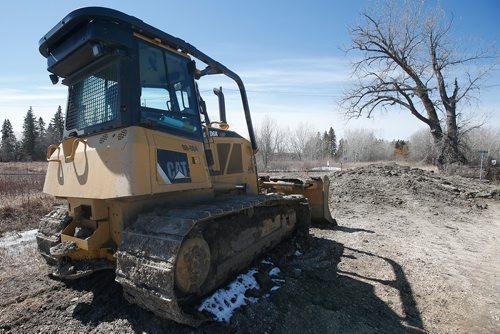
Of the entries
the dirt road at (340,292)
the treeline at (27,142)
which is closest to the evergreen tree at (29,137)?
the treeline at (27,142)

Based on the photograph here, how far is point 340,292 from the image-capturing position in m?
4.31

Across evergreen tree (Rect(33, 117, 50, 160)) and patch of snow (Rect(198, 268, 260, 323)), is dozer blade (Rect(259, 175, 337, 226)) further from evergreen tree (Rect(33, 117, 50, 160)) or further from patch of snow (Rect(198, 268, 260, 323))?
evergreen tree (Rect(33, 117, 50, 160))

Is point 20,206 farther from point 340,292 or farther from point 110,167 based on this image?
point 340,292

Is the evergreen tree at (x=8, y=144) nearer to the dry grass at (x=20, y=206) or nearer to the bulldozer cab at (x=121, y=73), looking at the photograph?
the dry grass at (x=20, y=206)

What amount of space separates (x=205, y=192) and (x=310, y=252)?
254 cm

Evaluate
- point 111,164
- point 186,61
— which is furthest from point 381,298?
point 186,61

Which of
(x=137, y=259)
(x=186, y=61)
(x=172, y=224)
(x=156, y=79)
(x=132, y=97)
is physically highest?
(x=186, y=61)

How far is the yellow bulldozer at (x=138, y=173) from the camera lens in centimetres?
311

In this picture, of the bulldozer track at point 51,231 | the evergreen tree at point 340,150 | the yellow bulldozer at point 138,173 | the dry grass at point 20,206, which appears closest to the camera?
the yellow bulldozer at point 138,173

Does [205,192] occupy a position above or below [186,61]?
below

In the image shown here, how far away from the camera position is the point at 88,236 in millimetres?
3756

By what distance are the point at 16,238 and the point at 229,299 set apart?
5.49 meters

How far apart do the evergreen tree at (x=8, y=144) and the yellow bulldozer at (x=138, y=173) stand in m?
62.5

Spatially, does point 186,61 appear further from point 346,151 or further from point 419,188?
point 346,151
